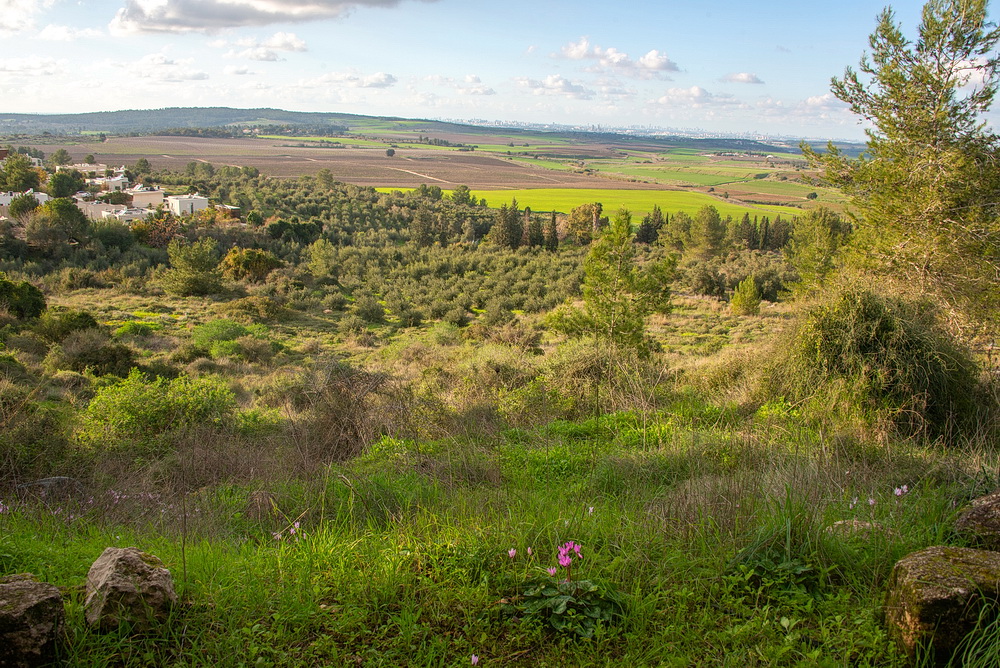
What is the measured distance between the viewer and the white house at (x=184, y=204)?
61.6 meters

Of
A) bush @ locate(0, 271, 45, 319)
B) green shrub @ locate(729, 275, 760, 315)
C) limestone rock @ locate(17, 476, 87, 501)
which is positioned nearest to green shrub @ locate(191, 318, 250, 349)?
bush @ locate(0, 271, 45, 319)

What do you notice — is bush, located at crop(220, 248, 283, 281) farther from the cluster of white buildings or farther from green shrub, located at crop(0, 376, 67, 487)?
green shrub, located at crop(0, 376, 67, 487)

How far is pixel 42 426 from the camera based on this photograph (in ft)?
23.4

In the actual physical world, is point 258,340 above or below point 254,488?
below

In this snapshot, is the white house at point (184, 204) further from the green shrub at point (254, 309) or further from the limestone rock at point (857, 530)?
the limestone rock at point (857, 530)

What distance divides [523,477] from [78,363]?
18827 millimetres

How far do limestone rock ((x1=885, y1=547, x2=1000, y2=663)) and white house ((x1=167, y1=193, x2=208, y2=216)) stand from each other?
2676 inches

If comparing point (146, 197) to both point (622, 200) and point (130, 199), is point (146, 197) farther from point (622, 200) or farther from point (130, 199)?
point (622, 200)

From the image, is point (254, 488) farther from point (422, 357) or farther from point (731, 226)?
point (731, 226)

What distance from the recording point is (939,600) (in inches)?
90.0

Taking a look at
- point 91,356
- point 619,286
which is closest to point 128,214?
point 91,356

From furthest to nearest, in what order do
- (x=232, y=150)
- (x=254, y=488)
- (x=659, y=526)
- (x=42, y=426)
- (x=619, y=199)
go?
(x=232, y=150)
(x=619, y=199)
(x=42, y=426)
(x=254, y=488)
(x=659, y=526)

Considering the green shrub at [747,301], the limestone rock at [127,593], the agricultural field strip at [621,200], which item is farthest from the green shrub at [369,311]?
the agricultural field strip at [621,200]

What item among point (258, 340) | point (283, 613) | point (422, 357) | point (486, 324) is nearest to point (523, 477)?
point (283, 613)
